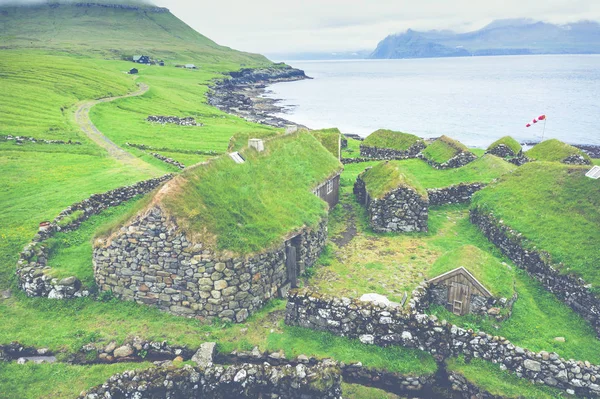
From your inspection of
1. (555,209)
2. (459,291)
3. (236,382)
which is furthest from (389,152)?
(236,382)

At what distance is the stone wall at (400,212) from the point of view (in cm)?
2331

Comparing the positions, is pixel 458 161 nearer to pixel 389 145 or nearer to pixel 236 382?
pixel 389 145

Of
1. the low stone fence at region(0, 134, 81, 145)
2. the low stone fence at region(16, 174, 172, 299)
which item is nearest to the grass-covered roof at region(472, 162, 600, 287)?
the low stone fence at region(16, 174, 172, 299)

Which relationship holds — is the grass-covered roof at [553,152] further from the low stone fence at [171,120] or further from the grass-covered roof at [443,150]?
the low stone fence at [171,120]

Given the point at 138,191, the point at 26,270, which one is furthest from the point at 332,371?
the point at 138,191

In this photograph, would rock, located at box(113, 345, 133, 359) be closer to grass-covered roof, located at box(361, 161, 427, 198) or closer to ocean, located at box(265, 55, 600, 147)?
grass-covered roof, located at box(361, 161, 427, 198)

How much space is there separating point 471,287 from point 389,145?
32466 mm

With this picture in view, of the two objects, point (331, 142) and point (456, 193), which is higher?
point (331, 142)

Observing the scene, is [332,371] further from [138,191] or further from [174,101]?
[174,101]

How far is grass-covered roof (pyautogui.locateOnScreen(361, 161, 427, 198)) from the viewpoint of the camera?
2358 centimetres

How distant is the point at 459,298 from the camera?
50.1 ft

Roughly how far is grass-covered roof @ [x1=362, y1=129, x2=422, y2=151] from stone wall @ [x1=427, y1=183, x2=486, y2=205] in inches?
663

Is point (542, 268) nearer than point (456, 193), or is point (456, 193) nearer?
point (542, 268)

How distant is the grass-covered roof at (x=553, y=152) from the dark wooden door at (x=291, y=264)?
2882cm
